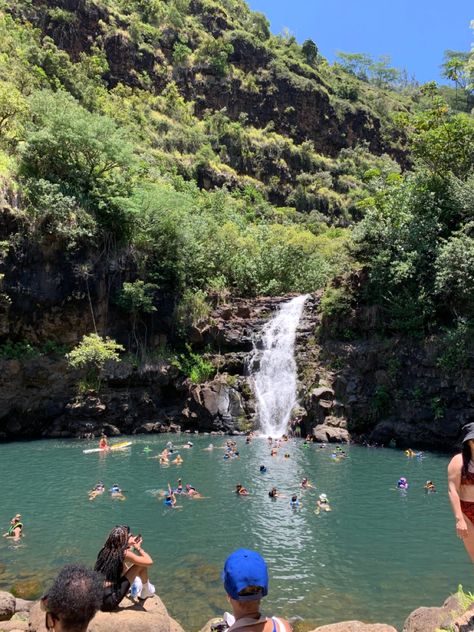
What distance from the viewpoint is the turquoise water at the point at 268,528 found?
34.7 ft

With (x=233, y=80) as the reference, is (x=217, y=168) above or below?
below

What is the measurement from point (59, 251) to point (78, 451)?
1294 cm

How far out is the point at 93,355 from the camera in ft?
102

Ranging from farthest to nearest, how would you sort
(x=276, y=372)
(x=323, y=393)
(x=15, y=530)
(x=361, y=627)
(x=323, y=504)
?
1. (x=276, y=372)
2. (x=323, y=393)
3. (x=323, y=504)
4. (x=15, y=530)
5. (x=361, y=627)

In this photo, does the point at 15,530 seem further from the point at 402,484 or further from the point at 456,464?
the point at 402,484

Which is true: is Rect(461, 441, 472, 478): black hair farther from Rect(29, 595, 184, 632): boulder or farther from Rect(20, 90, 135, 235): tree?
Rect(20, 90, 135, 235): tree

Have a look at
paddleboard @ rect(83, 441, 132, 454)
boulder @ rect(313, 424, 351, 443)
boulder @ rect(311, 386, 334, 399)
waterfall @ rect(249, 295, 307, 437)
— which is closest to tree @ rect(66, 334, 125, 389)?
paddleboard @ rect(83, 441, 132, 454)

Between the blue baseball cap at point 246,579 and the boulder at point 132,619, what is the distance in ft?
14.2

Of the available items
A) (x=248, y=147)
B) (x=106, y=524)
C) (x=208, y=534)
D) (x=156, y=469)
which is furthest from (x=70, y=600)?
(x=248, y=147)

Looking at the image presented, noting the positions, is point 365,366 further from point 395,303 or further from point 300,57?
point 300,57

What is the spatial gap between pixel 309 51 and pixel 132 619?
108 meters

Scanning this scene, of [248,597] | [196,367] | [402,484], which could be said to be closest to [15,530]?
[248,597]

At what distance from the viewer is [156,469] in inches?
873

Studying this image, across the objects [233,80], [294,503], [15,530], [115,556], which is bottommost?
[15,530]
